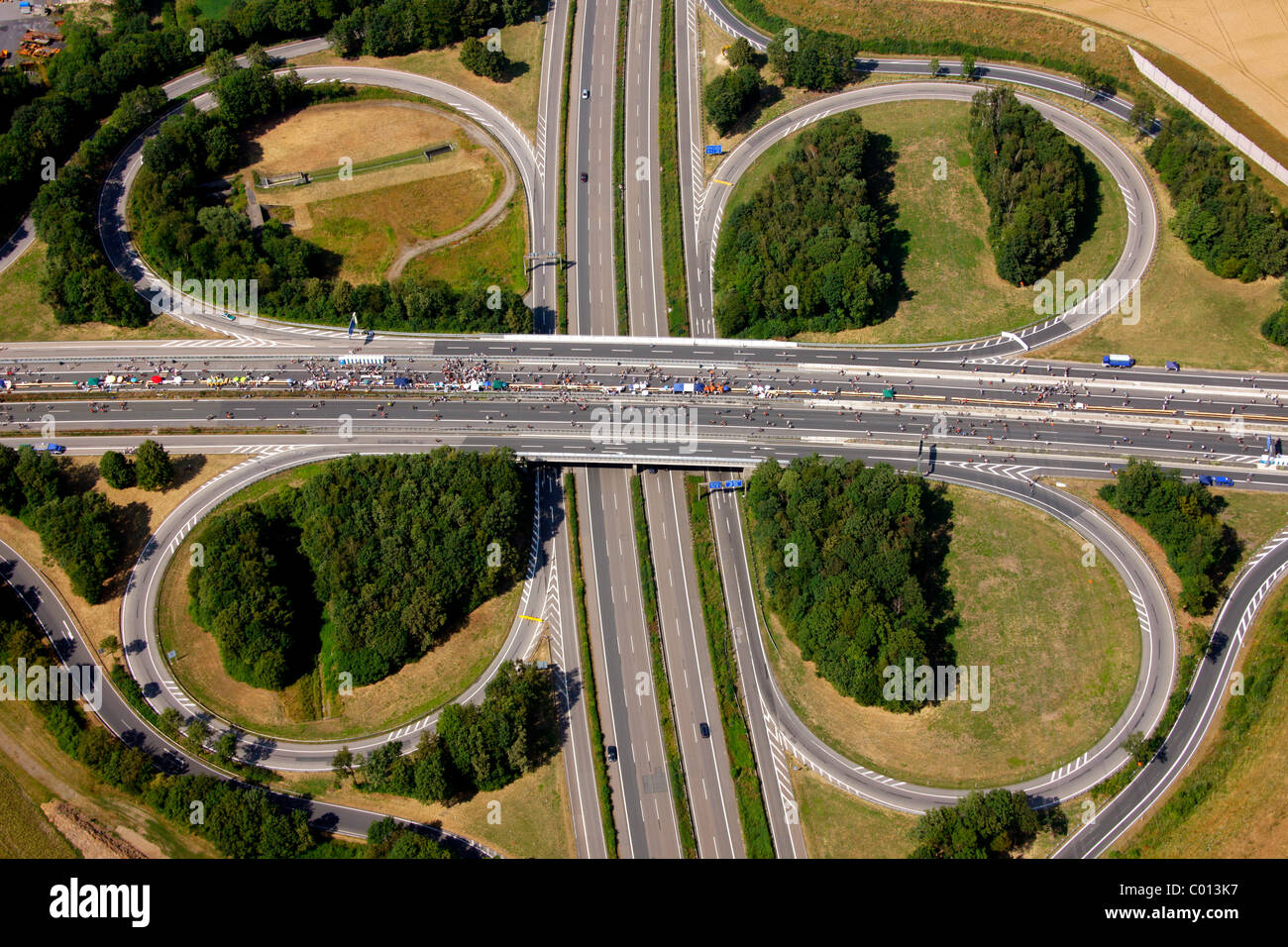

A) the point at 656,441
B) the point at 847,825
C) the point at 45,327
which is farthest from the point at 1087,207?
the point at 45,327

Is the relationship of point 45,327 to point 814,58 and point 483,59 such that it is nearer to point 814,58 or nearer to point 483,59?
point 483,59

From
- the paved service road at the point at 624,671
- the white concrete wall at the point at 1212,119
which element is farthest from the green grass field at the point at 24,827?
the white concrete wall at the point at 1212,119

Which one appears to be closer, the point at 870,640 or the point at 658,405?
the point at 870,640

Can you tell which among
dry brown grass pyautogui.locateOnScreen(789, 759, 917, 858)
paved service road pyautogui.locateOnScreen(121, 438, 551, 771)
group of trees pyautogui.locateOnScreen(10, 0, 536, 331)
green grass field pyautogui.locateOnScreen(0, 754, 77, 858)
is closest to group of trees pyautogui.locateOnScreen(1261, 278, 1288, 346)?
dry brown grass pyautogui.locateOnScreen(789, 759, 917, 858)

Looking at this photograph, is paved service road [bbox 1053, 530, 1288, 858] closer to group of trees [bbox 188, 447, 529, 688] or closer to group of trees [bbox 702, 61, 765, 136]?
group of trees [bbox 188, 447, 529, 688]

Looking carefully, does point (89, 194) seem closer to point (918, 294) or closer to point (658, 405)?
point (658, 405)
